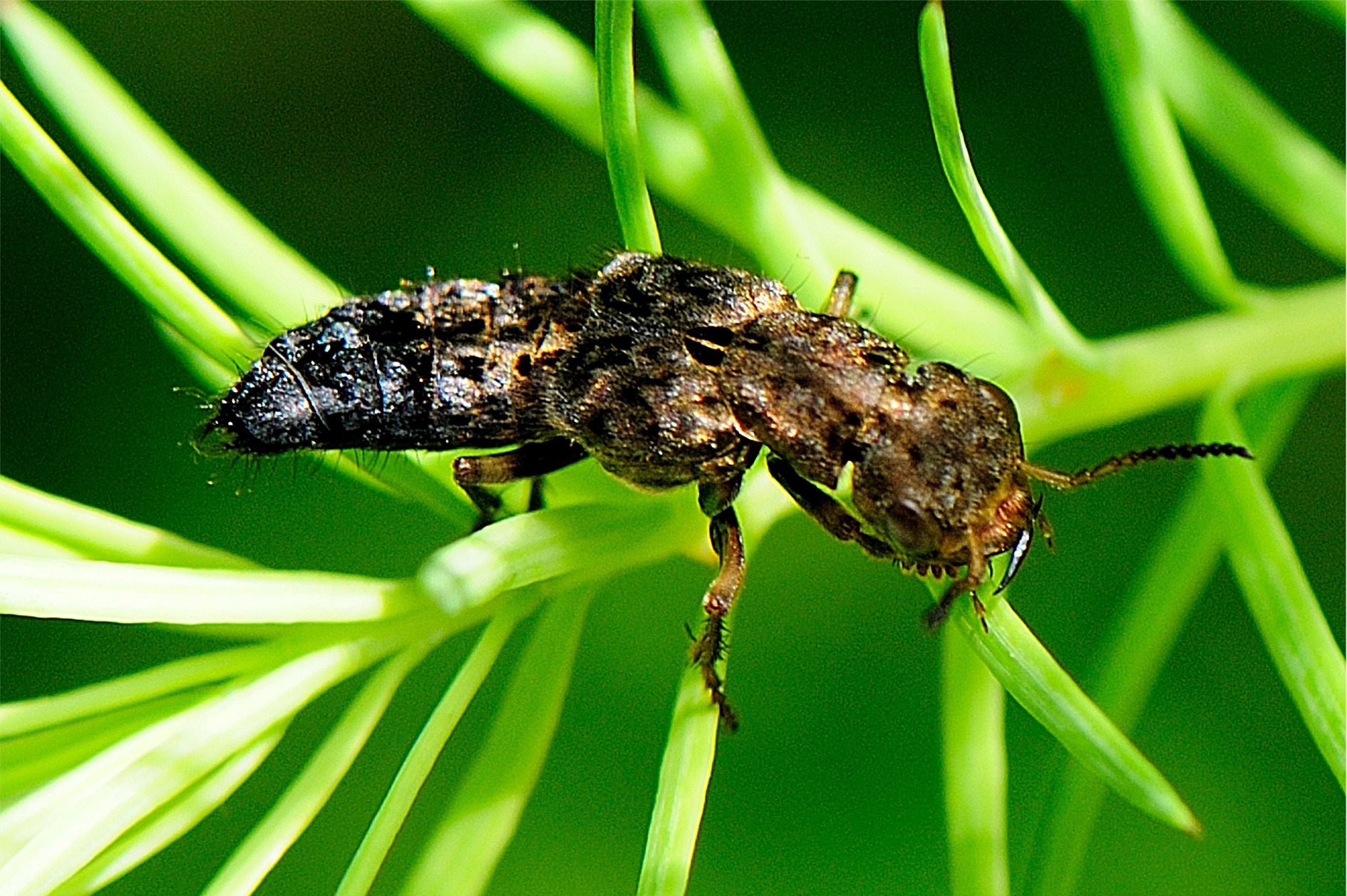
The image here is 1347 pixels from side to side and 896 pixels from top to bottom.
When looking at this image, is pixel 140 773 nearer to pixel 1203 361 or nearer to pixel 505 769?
pixel 505 769

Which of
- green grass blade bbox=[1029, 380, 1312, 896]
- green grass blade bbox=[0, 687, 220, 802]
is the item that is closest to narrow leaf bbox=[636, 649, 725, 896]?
green grass blade bbox=[0, 687, 220, 802]

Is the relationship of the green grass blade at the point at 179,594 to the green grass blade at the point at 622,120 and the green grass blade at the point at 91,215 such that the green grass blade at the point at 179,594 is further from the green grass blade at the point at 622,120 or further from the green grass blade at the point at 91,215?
the green grass blade at the point at 622,120

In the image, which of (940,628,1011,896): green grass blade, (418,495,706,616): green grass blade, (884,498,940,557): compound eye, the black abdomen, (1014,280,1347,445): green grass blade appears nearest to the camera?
(418,495,706,616): green grass blade

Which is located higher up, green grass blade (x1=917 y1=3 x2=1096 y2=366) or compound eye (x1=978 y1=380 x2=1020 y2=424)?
compound eye (x1=978 y1=380 x2=1020 y2=424)

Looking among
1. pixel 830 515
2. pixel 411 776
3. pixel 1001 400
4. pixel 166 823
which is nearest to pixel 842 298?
pixel 830 515

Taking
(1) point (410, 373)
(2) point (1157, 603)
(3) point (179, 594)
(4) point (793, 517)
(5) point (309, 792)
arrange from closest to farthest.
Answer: (3) point (179, 594)
(5) point (309, 792)
(2) point (1157, 603)
(1) point (410, 373)
(4) point (793, 517)

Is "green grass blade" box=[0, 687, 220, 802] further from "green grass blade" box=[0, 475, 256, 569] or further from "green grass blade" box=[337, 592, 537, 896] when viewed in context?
"green grass blade" box=[337, 592, 537, 896]

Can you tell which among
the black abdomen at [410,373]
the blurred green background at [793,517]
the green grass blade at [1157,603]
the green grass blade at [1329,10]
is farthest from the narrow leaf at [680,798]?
the blurred green background at [793,517]
